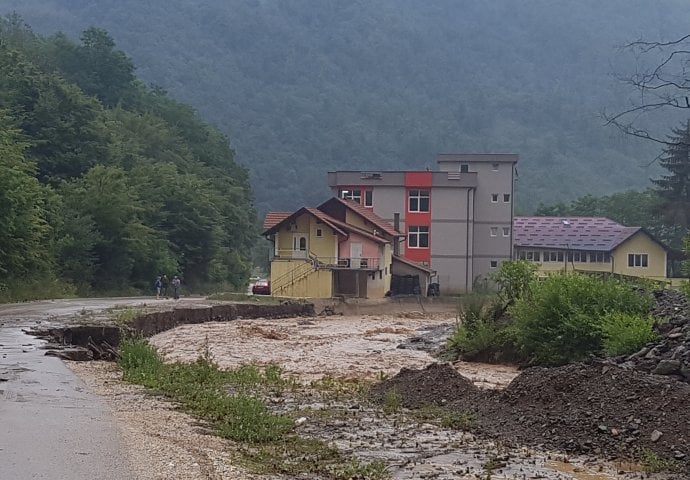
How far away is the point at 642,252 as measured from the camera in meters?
77.9

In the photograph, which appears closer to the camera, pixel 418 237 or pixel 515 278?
pixel 515 278

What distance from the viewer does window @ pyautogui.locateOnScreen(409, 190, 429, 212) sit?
7439cm

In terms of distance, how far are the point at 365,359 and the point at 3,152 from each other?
1906 cm

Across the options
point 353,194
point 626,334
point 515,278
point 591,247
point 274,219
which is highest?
point 353,194

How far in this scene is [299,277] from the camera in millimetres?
64000

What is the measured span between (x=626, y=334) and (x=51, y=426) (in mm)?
13552

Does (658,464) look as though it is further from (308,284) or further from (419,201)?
(419,201)

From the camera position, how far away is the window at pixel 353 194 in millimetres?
75438

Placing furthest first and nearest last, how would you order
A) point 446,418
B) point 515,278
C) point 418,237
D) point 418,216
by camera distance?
point 418,237 → point 418,216 → point 515,278 → point 446,418

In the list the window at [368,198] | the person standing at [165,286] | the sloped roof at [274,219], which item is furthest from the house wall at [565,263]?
the person standing at [165,286]

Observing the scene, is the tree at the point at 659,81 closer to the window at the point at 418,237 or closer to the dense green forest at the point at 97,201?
the dense green forest at the point at 97,201

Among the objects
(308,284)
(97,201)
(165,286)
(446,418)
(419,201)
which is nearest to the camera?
(446,418)

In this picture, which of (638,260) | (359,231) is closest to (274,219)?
(359,231)

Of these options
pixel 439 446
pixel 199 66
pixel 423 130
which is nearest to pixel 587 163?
pixel 423 130
